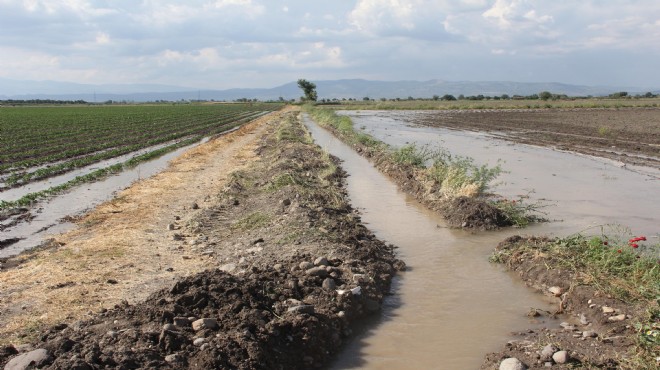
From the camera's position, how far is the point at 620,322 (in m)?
5.82

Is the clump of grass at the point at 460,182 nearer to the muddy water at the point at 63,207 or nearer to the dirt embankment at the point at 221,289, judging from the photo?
the dirt embankment at the point at 221,289

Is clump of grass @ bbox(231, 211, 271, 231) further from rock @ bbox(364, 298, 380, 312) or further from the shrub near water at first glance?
the shrub near water

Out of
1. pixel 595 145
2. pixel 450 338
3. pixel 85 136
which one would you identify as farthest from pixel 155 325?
pixel 85 136

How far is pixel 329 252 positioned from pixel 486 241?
136 inches

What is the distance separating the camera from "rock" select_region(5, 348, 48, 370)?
14.5 feet

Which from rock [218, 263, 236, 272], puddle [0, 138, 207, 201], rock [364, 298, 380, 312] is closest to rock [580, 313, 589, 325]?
rock [364, 298, 380, 312]

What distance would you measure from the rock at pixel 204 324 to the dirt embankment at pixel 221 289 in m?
0.01

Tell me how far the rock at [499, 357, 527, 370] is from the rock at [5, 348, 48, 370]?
411 centimetres

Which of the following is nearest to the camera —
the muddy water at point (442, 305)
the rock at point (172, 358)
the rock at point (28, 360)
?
the rock at point (28, 360)

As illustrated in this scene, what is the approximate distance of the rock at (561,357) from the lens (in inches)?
196

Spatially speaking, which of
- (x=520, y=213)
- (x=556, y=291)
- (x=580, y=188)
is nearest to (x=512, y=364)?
(x=556, y=291)

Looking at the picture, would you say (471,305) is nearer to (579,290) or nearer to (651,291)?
(579,290)

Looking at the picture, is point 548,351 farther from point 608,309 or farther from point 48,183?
point 48,183

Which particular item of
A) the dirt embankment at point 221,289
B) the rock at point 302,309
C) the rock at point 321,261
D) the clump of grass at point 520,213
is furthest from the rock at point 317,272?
the clump of grass at point 520,213
